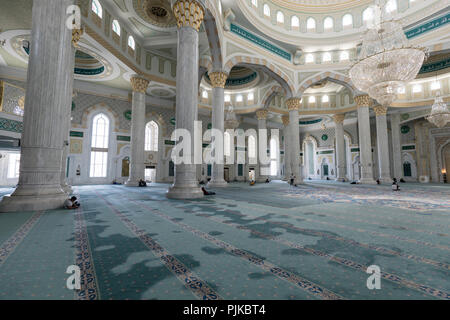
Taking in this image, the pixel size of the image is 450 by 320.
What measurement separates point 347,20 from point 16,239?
1543 centimetres

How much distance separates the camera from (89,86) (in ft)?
39.8

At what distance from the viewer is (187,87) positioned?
544 cm

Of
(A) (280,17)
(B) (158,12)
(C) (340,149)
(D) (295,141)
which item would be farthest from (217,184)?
(C) (340,149)

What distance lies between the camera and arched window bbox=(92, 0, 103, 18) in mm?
7621

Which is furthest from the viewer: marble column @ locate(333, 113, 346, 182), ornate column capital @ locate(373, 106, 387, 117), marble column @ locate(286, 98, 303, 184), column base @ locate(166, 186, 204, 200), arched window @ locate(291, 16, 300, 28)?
marble column @ locate(333, 113, 346, 182)

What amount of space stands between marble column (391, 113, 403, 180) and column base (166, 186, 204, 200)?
16.6 metres

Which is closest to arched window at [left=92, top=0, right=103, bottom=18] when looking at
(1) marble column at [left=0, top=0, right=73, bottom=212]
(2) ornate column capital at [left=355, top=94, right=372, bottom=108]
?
(1) marble column at [left=0, top=0, right=73, bottom=212]

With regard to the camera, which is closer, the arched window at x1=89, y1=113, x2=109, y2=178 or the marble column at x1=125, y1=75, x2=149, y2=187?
the marble column at x1=125, y1=75, x2=149, y2=187

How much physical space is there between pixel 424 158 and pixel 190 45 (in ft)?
60.8

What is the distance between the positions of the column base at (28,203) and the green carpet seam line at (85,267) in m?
1.61

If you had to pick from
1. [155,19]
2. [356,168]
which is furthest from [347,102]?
[155,19]

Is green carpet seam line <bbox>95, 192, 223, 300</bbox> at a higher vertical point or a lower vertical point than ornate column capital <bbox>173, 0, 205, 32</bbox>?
lower

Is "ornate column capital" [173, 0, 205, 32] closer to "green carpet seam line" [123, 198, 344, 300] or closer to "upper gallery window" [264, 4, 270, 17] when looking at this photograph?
"green carpet seam line" [123, 198, 344, 300]

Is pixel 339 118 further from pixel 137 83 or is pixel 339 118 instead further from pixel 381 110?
pixel 137 83
